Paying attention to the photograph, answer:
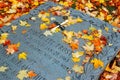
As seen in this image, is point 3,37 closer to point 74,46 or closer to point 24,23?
point 24,23

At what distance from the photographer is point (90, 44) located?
429 cm

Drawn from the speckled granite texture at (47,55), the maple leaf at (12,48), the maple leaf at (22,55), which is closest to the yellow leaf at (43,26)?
the speckled granite texture at (47,55)

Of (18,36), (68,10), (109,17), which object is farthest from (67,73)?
(109,17)

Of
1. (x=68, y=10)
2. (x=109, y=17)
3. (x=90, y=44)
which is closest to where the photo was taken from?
(x=90, y=44)

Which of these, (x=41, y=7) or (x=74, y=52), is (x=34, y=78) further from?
(x=41, y=7)

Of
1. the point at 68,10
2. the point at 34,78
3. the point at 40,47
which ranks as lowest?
the point at 34,78

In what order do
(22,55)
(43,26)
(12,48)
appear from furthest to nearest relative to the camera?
(43,26)
(12,48)
(22,55)

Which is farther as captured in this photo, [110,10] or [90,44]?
[110,10]

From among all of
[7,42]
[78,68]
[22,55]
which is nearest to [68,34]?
[78,68]

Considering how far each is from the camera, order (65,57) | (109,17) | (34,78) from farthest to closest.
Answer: (109,17)
(65,57)
(34,78)

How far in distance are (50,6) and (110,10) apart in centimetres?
160

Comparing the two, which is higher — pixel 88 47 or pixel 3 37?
pixel 3 37

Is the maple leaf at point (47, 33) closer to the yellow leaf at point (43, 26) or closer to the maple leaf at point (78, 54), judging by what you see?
the yellow leaf at point (43, 26)

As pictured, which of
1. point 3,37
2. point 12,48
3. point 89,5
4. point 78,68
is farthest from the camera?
point 89,5
